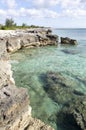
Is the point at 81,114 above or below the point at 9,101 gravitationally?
below

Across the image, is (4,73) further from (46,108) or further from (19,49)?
(19,49)

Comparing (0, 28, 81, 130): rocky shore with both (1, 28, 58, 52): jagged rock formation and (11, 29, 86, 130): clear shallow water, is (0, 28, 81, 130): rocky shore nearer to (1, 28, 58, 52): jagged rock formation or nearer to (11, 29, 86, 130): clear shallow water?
(11, 29, 86, 130): clear shallow water

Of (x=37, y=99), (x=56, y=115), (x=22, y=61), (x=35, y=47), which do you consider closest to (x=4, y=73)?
(x=37, y=99)

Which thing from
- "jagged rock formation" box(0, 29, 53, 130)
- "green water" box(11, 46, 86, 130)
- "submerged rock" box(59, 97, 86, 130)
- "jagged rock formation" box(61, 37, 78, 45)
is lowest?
"jagged rock formation" box(61, 37, 78, 45)

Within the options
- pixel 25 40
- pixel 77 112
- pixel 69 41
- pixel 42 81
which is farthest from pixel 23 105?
pixel 69 41

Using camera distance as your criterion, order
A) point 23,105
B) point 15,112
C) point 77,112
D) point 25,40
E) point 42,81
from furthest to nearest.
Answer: point 25,40
point 42,81
point 77,112
point 23,105
point 15,112

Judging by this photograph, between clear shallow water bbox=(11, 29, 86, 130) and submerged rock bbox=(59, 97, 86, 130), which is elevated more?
submerged rock bbox=(59, 97, 86, 130)

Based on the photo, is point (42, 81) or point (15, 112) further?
point (42, 81)

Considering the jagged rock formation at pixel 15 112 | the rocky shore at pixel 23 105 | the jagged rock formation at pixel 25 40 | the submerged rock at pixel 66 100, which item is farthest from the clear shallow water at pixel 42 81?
the jagged rock formation at pixel 25 40

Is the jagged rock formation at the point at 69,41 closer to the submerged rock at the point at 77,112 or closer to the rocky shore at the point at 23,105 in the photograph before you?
the rocky shore at the point at 23,105

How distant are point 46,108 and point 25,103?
348 cm

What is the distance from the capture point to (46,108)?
11180mm

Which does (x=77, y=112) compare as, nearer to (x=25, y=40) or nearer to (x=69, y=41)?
(x=25, y=40)

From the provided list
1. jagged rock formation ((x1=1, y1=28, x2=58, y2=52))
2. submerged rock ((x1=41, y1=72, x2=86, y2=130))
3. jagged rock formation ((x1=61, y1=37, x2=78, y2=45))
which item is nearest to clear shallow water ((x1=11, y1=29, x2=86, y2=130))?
submerged rock ((x1=41, y1=72, x2=86, y2=130))
